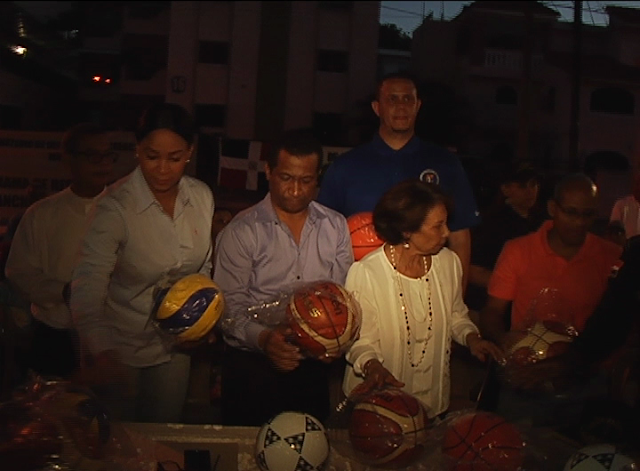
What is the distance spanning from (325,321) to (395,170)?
1.03 meters

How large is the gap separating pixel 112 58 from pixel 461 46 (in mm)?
3149

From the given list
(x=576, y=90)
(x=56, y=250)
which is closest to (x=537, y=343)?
(x=576, y=90)

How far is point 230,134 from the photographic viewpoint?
7.60 m

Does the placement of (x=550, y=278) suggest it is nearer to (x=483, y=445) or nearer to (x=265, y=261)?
(x=483, y=445)

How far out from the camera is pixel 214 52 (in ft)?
20.1

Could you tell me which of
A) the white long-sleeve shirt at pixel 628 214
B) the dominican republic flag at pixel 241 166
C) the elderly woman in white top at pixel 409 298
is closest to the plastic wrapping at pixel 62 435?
the elderly woman in white top at pixel 409 298

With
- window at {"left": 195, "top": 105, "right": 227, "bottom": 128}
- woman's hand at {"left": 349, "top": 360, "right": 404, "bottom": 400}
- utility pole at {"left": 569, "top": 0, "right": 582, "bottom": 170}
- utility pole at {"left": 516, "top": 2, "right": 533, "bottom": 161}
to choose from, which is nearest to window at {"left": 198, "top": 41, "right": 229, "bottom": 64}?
window at {"left": 195, "top": 105, "right": 227, "bottom": 128}

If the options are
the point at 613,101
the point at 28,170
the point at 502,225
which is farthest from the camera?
the point at 502,225

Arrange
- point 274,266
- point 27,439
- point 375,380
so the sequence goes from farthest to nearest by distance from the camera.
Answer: point 274,266 < point 375,380 < point 27,439

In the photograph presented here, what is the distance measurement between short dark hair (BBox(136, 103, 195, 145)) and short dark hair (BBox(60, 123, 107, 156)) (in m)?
0.47

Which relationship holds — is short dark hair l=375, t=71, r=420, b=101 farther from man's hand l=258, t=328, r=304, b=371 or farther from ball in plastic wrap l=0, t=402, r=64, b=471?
ball in plastic wrap l=0, t=402, r=64, b=471

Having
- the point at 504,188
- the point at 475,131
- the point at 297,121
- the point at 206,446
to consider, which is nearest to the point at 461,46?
the point at 297,121

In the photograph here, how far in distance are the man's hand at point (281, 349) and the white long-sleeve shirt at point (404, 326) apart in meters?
0.24

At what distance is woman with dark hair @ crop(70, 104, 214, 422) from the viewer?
2.94 meters
